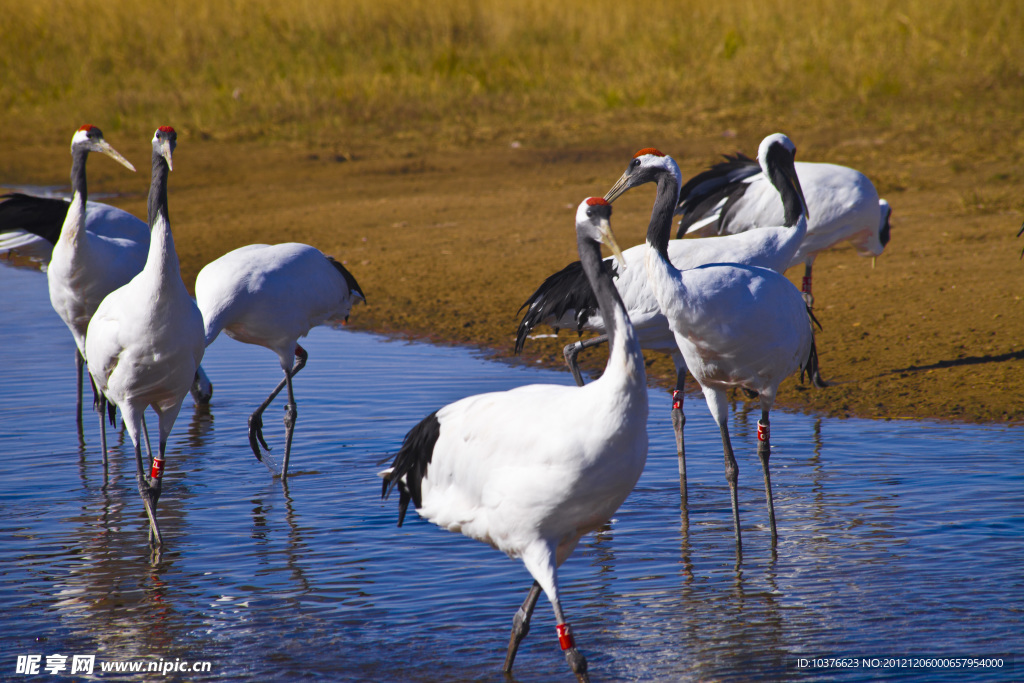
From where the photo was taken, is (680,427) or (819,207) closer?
(680,427)

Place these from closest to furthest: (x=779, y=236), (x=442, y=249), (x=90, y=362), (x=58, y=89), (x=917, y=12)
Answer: (x=90, y=362) < (x=779, y=236) < (x=442, y=249) < (x=917, y=12) < (x=58, y=89)

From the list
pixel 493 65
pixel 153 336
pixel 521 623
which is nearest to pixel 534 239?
pixel 153 336

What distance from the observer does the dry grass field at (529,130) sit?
28.5 feet

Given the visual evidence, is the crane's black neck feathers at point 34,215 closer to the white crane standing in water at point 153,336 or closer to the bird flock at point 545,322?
the bird flock at point 545,322

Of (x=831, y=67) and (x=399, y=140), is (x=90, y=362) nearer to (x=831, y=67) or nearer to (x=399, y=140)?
(x=399, y=140)

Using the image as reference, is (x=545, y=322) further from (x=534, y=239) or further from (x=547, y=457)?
(x=534, y=239)

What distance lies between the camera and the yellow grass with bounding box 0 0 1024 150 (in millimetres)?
16062

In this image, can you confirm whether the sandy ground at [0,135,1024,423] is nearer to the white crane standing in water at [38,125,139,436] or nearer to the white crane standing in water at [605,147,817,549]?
the white crane standing in water at [605,147,817,549]

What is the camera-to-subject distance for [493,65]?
18.9 metres

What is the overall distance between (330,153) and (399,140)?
1034 mm

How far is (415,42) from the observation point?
790 inches

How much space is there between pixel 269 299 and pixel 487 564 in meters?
2.21

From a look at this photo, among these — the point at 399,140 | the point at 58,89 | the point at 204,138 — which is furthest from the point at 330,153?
the point at 58,89

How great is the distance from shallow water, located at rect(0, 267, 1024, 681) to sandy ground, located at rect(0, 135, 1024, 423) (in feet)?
3.07
